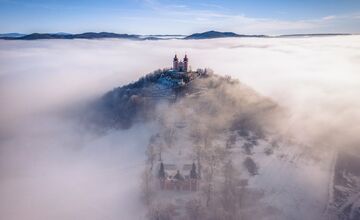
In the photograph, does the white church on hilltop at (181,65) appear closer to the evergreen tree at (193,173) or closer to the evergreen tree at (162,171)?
the evergreen tree at (162,171)

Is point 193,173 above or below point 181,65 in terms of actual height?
below

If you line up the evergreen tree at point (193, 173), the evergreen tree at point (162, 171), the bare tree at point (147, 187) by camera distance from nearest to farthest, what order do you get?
1. the bare tree at point (147, 187)
2. the evergreen tree at point (193, 173)
3. the evergreen tree at point (162, 171)

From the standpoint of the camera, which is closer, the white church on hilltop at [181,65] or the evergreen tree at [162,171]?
the evergreen tree at [162,171]

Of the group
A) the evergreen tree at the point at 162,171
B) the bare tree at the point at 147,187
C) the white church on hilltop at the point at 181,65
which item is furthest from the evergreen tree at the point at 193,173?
the white church on hilltop at the point at 181,65

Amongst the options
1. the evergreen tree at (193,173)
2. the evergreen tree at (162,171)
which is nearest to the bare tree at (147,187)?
the evergreen tree at (162,171)

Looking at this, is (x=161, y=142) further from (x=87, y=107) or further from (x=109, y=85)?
(x=109, y=85)

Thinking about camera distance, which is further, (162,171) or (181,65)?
(181,65)

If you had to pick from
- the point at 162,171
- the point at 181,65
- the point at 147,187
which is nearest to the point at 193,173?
the point at 162,171

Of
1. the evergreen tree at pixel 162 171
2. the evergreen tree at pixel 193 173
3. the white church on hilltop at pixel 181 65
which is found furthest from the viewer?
the white church on hilltop at pixel 181 65

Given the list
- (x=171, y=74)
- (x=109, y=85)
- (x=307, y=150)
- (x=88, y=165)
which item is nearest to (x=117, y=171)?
(x=88, y=165)

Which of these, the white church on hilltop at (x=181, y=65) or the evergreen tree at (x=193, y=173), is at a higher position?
the white church on hilltop at (x=181, y=65)

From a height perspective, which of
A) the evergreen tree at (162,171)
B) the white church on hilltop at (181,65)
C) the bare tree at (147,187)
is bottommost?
the bare tree at (147,187)

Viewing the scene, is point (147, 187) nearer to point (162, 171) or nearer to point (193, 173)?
point (162, 171)
